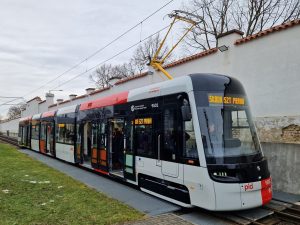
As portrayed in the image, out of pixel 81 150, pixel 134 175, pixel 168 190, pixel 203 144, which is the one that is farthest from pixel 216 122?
pixel 81 150

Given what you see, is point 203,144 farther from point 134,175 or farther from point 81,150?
point 81,150

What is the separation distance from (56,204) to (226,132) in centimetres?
433

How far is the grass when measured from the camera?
6.57m

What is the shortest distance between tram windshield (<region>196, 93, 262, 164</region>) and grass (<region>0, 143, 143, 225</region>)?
219cm

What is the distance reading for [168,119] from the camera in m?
7.94

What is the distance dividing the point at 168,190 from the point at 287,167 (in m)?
3.70

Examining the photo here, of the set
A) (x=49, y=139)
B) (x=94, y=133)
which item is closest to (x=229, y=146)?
(x=94, y=133)

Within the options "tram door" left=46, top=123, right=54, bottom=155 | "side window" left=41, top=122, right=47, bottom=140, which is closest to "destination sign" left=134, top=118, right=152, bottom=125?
"tram door" left=46, top=123, right=54, bottom=155

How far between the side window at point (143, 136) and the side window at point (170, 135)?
65 cm

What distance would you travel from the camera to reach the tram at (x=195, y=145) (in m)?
6.57

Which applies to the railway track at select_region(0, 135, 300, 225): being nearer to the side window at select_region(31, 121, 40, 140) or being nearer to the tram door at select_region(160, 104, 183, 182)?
the tram door at select_region(160, 104, 183, 182)

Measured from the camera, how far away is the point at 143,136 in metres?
9.00

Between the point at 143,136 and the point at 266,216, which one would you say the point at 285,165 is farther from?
the point at 143,136

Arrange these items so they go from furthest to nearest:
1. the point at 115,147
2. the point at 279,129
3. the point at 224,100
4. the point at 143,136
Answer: the point at 115,147, the point at 279,129, the point at 143,136, the point at 224,100
